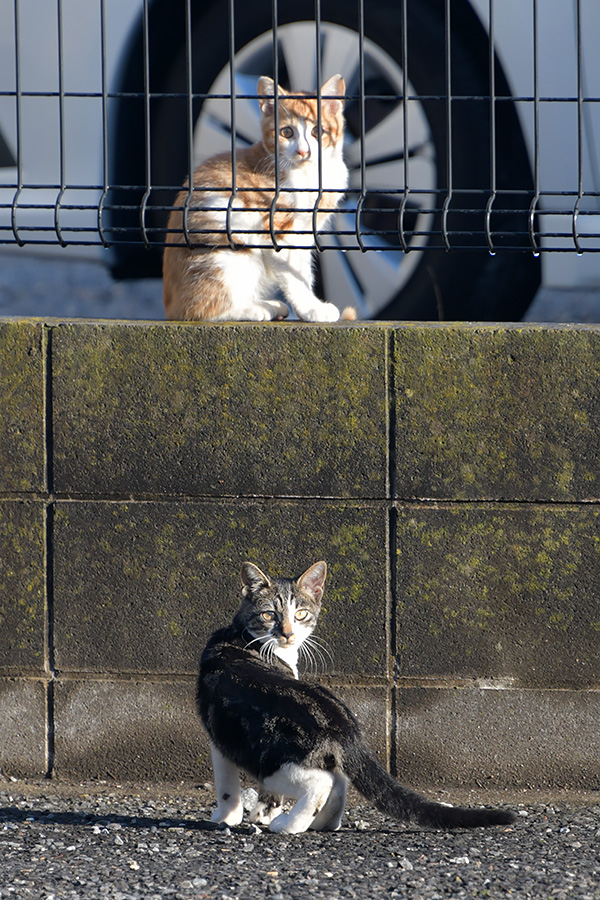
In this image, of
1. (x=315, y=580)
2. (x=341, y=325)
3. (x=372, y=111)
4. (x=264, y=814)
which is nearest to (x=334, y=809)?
(x=264, y=814)

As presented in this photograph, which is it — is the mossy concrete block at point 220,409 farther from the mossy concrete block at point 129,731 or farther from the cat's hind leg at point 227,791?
the cat's hind leg at point 227,791

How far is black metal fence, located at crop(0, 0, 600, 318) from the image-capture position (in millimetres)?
4559

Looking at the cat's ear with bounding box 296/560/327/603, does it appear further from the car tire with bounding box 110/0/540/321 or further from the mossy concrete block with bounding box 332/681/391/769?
the car tire with bounding box 110/0/540/321

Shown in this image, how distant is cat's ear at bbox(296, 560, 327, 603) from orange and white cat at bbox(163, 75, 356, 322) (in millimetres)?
912

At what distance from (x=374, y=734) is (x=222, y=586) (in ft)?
2.16

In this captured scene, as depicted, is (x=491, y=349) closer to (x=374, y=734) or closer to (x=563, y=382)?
(x=563, y=382)

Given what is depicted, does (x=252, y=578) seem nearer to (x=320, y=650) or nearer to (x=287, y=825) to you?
(x=320, y=650)

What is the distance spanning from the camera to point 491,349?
10.8 feet

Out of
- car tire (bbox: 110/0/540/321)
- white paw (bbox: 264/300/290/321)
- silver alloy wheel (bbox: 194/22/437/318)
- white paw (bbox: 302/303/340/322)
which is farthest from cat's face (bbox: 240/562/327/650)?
silver alloy wheel (bbox: 194/22/437/318)

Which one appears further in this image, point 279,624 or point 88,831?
point 279,624

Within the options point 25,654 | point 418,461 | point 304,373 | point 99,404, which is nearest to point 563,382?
point 418,461

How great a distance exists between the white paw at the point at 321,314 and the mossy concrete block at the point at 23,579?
3.62 ft

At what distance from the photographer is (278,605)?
3.14m

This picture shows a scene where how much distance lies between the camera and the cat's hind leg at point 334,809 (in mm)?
2855
